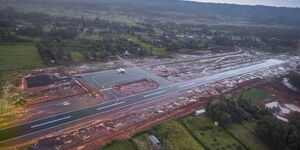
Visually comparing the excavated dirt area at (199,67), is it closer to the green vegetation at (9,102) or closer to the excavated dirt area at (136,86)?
the excavated dirt area at (136,86)

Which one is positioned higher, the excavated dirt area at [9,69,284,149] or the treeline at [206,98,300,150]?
the treeline at [206,98,300,150]

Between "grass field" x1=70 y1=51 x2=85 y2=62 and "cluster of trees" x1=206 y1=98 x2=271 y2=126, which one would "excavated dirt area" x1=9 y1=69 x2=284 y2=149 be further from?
"grass field" x1=70 y1=51 x2=85 y2=62

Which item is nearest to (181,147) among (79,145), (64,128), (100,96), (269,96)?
(79,145)

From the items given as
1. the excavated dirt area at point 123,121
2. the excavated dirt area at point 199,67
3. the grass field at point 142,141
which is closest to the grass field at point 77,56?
the excavated dirt area at point 199,67

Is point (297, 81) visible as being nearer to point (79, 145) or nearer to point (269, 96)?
point (269, 96)

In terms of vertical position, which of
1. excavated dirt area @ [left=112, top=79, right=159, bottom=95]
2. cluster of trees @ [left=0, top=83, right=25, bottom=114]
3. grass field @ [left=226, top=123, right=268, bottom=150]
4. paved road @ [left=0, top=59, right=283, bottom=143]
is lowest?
grass field @ [left=226, top=123, right=268, bottom=150]

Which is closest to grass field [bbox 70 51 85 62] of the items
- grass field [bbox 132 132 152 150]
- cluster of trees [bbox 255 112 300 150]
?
grass field [bbox 132 132 152 150]
